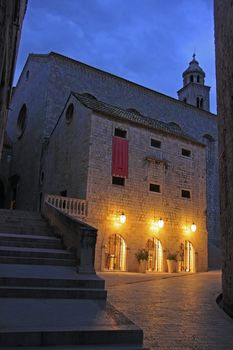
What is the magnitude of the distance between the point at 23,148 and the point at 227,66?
75.1 ft

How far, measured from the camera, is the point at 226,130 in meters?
7.14

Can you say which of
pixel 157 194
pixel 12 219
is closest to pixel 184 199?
pixel 157 194

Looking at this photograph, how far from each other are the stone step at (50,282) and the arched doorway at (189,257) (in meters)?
15.4

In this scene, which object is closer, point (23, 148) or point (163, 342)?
point (163, 342)

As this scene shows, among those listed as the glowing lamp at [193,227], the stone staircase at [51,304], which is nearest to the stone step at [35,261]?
the stone staircase at [51,304]

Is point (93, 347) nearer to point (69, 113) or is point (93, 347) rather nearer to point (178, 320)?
point (178, 320)

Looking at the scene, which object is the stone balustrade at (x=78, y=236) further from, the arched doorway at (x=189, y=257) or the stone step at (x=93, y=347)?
the arched doorway at (x=189, y=257)

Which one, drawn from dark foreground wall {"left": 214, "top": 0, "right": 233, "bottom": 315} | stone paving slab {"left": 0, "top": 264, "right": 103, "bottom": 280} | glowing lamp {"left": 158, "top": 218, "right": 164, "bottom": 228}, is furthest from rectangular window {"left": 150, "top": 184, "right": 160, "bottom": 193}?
stone paving slab {"left": 0, "top": 264, "right": 103, "bottom": 280}

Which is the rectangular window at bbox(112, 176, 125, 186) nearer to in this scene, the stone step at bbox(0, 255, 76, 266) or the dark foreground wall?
the stone step at bbox(0, 255, 76, 266)

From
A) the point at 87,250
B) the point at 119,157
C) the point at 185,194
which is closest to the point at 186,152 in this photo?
the point at 185,194

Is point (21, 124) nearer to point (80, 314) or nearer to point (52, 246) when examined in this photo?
point (52, 246)

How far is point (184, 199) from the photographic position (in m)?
21.2

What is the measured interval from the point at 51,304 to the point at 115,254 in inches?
512

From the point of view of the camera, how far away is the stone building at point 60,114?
20.3 m
